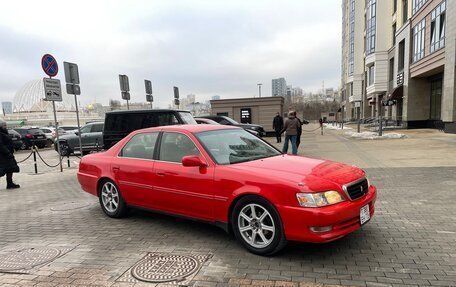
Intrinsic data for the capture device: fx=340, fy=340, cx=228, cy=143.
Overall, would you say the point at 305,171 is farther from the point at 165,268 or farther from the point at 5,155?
the point at 5,155

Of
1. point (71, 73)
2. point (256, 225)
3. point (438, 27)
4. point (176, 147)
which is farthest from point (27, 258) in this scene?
point (438, 27)

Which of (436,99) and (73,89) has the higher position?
(73,89)

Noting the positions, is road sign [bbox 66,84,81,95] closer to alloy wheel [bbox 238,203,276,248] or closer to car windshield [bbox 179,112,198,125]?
car windshield [bbox 179,112,198,125]

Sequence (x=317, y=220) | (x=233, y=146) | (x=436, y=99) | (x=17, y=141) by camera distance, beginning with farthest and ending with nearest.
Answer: (x=436, y=99) < (x=17, y=141) < (x=233, y=146) < (x=317, y=220)

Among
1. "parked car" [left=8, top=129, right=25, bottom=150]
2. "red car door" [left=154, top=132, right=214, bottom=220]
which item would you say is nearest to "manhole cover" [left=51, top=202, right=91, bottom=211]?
"red car door" [left=154, top=132, right=214, bottom=220]

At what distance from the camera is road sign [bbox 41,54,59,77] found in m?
10.2

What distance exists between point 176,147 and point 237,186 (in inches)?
51.6

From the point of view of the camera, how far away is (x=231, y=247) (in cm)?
416

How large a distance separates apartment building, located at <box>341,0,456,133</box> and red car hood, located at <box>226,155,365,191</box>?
20.9m

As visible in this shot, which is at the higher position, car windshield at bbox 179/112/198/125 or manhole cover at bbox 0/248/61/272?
car windshield at bbox 179/112/198/125

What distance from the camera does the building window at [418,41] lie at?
27.4m

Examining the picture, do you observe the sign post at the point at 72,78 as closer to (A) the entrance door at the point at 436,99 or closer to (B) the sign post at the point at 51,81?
(B) the sign post at the point at 51,81

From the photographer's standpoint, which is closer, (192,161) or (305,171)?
(305,171)

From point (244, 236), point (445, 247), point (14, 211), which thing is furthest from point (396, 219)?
point (14, 211)
